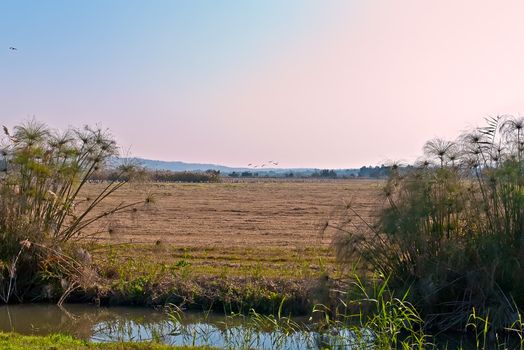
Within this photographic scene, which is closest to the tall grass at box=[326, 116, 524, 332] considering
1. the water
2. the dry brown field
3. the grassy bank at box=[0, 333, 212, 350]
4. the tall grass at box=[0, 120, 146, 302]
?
the dry brown field

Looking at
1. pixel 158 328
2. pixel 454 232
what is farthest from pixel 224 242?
pixel 454 232

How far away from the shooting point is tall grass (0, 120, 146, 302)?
54.0 feet

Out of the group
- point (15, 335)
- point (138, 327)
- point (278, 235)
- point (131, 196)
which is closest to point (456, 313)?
point (138, 327)

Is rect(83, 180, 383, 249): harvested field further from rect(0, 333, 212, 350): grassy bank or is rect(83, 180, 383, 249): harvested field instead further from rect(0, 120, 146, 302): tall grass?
rect(0, 333, 212, 350): grassy bank

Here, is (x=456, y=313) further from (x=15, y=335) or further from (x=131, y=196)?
(x=131, y=196)

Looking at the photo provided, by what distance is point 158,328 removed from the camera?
1395 centimetres

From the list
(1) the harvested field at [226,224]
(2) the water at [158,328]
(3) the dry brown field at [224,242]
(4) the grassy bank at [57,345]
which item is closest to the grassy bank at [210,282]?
(3) the dry brown field at [224,242]

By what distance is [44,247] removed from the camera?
53.9 ft

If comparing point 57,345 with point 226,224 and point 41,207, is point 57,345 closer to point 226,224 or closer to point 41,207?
point 41,207

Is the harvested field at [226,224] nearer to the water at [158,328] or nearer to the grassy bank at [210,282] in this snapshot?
the grassy bank at [210,282]

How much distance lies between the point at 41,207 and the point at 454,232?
1053cm

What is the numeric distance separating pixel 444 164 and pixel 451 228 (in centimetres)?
139

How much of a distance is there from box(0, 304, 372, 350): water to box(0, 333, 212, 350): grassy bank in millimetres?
945

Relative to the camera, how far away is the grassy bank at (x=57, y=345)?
1086 cm
